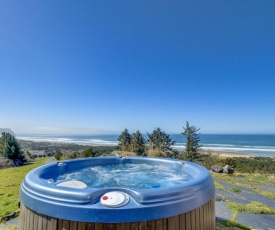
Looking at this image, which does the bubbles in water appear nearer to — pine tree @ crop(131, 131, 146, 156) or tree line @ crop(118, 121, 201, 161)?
pine tree @ crop(131, 131, 146, 156)

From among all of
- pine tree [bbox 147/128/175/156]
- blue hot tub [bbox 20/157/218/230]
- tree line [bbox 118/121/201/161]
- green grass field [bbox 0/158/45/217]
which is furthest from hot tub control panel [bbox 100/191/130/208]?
pine tree [bbox 147/128/175/156]

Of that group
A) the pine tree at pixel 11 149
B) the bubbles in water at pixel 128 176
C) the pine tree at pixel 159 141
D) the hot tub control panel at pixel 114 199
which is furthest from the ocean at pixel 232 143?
the hot tub control panel at pixel 114 199

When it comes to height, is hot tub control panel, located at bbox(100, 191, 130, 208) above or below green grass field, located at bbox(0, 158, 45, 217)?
above

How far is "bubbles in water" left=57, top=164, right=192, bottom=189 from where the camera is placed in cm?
419

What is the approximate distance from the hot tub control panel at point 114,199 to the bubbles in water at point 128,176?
235cm

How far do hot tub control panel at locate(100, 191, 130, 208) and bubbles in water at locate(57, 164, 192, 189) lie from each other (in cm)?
235

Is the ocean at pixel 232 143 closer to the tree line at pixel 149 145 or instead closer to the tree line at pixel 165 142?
the tree line at pixel 165 142

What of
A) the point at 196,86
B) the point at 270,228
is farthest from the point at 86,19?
the point at 196,86

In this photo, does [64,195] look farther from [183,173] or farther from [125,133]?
[125,133]

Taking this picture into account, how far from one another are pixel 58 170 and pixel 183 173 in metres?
2.59

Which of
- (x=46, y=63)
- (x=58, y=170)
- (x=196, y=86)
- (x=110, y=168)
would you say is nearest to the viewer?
(x=58, y=170)

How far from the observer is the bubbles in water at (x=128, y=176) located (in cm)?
419

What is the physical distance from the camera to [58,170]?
3.90 metres

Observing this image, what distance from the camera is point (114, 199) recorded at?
1.70 m
